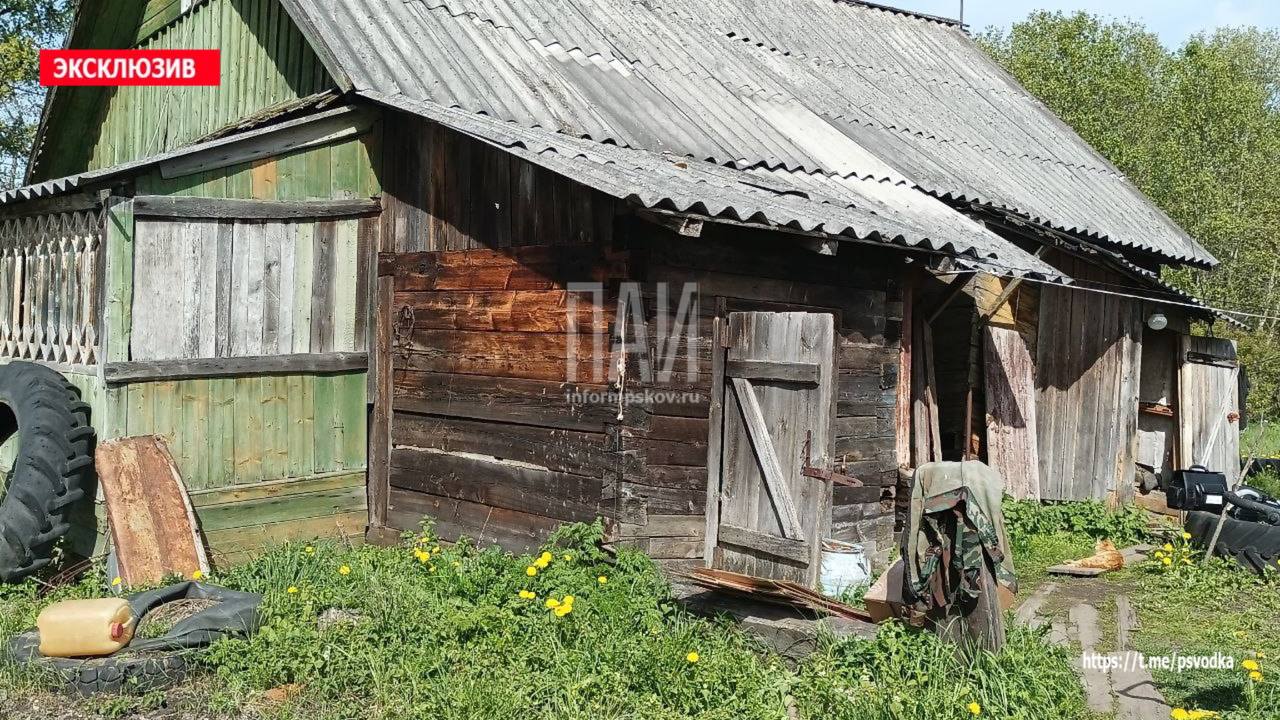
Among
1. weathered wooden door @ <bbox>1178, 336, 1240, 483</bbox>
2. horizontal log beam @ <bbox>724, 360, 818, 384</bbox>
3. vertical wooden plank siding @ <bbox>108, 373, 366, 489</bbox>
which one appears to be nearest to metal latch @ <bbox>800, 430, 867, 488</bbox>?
horizontal log beam @ <bbox>724, 360, 818, 384</bbox>

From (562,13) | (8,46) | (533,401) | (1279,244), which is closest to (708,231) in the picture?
(533,401)

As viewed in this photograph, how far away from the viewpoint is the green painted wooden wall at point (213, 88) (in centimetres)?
874

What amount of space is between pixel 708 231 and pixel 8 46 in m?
17.2

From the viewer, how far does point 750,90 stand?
980cm

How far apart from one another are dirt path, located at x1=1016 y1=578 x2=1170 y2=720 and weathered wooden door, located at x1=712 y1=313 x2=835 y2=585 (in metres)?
1.39

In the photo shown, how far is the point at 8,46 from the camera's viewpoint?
1823 centimetres

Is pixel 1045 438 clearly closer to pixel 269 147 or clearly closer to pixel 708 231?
pixel 708 231

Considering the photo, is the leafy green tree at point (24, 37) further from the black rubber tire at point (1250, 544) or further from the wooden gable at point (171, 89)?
the black rubber tire at point (1250, 544)

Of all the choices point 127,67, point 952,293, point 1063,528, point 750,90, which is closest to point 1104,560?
point 1063,528

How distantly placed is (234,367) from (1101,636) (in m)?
6.20

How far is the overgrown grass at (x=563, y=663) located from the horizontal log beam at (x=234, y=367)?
1600mm

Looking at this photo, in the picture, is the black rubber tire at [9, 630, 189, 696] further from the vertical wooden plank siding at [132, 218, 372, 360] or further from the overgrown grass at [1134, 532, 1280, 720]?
the overgrown grass at [1134, 532, 1280, 720]

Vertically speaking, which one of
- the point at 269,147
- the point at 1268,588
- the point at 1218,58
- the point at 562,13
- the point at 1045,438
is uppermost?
the point at 1218,58

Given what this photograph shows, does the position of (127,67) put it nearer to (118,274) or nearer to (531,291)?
(118,274)
